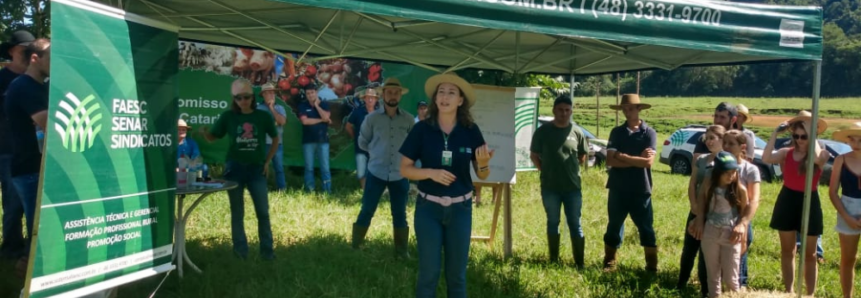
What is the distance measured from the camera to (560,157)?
18.2 ft

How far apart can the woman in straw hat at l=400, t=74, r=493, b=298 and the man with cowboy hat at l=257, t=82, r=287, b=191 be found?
4767 mm

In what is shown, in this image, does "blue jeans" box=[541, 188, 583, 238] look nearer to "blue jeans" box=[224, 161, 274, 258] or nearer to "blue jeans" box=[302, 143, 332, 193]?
"blue jeans" box=[224, 161, 274, 258]

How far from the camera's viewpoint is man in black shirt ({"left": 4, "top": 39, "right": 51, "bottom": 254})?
12.6 ft

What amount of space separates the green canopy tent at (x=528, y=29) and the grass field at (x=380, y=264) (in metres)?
1.72

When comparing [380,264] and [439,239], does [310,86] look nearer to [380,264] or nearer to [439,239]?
[380,264]

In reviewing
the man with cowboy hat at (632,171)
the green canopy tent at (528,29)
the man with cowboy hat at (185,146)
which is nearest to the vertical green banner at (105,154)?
the green canopy tent at (528,29)

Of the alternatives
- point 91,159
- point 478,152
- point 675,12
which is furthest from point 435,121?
point 91,159

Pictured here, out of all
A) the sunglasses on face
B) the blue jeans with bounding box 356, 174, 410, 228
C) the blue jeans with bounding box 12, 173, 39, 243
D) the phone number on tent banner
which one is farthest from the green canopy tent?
the blue jeans with bounding box 12, 173, 39, 243

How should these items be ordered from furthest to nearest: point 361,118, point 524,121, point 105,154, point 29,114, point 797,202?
point 361,118 < point 524,121 < point 797,202 < point 29,114 < point 105,154

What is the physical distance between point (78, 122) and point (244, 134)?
2.46 m

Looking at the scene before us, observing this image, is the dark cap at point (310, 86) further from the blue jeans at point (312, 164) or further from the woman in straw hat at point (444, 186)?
the woman in straw hat at point (444, 186)

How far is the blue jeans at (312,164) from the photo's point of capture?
9.58 metres

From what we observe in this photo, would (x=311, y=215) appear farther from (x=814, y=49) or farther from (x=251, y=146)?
(x=814, y=49)

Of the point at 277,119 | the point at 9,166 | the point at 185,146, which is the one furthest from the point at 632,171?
the point at 9,166
